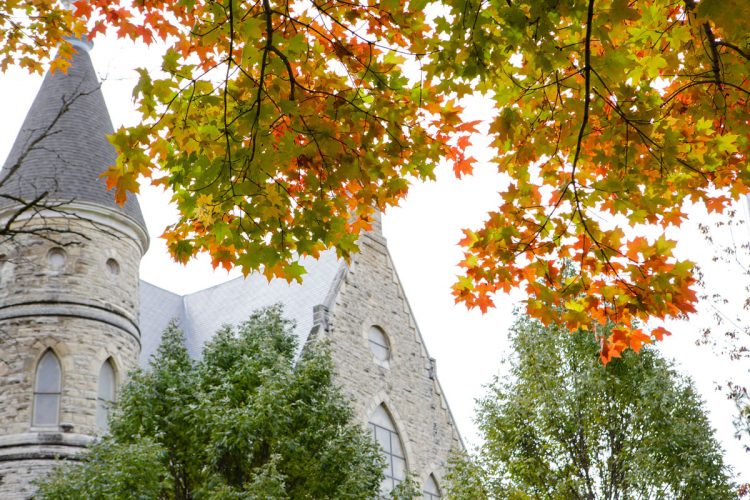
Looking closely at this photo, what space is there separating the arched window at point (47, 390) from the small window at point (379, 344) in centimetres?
811

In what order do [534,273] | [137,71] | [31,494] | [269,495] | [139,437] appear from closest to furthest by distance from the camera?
[137,71] < [534,273] < [269,495] < [139,437] < [31,494]

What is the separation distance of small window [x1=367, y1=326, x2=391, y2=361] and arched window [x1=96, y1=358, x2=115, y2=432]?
700 centimetres

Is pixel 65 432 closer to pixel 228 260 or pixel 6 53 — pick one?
pixel 6 53

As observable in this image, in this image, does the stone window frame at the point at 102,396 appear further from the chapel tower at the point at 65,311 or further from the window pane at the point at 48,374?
the window pane at the point at 48,374

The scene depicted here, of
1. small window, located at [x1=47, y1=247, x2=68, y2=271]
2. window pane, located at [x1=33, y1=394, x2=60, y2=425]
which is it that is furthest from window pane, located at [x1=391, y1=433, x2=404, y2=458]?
small window, located at [x1=47, y1=247, x2=68, y2=271]

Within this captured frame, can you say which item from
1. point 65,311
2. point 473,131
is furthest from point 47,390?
point 473,131

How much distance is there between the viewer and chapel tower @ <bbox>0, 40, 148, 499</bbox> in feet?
54.9

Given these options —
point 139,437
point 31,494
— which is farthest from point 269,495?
point 31,494

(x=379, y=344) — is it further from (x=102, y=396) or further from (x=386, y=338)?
(x=102, y=396)

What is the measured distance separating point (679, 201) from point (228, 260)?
10.5 ft

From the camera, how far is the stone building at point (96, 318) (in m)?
17.0

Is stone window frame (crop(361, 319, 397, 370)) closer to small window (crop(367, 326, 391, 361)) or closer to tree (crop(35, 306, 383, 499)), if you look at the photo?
small window (crop(367, 326, 391, 361))

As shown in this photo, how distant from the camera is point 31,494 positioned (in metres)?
16.1

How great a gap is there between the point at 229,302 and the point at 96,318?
8.25 metres
